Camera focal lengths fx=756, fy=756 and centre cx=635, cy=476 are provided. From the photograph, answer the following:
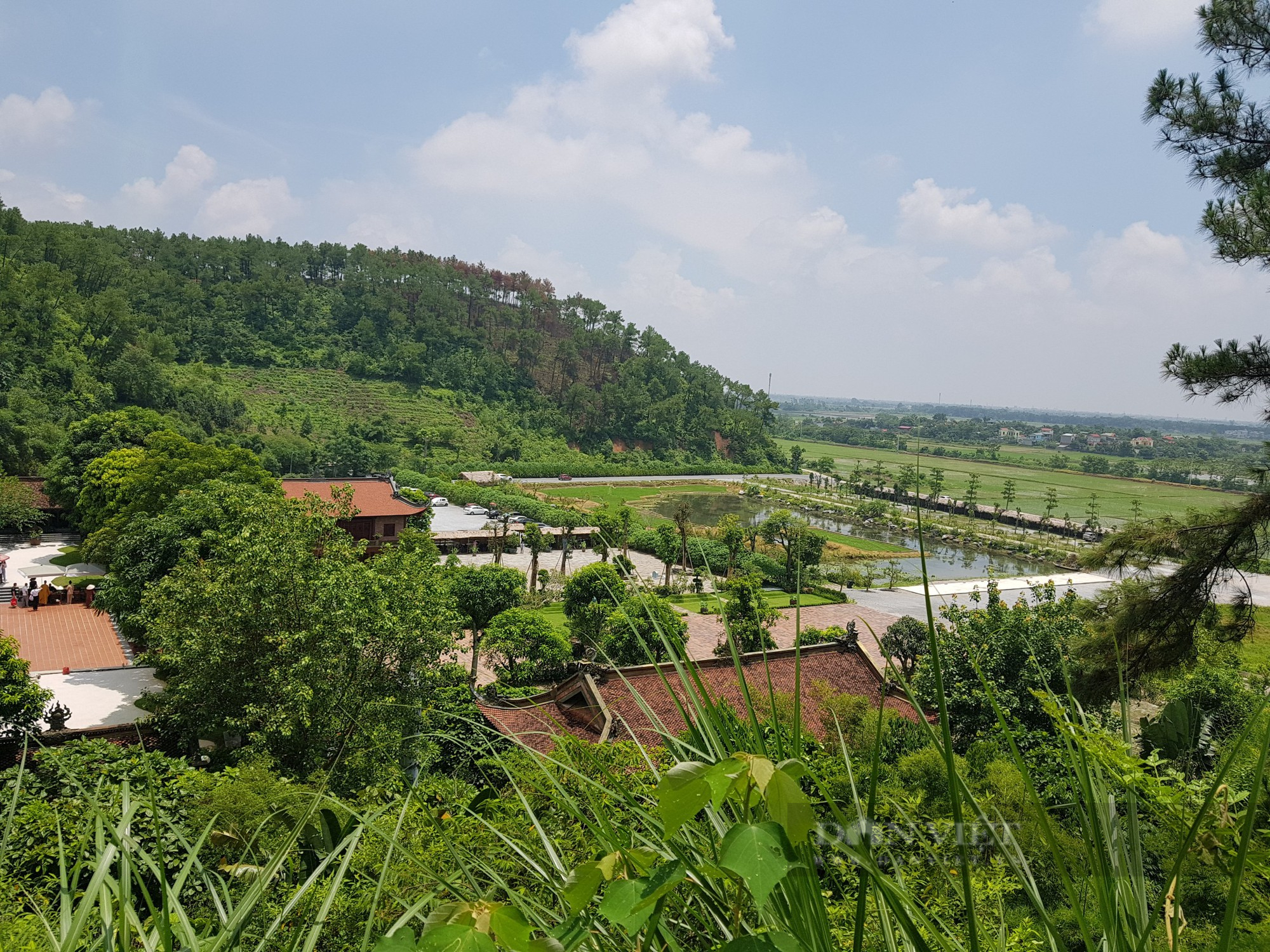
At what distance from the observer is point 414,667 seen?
25.8 feet

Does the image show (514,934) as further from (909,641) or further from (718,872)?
(909,641)

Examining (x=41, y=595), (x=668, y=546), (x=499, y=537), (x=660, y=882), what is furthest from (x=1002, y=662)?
(x=499, y=537)

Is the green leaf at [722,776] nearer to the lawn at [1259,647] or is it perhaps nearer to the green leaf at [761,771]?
the green leaf at [761,771]

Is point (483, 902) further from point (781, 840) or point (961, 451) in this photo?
point (961, 451)

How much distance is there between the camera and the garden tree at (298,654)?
23.0 ft

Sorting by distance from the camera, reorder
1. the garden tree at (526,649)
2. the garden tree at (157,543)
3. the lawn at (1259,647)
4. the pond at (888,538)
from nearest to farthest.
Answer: the garden tree at (157,543) → the garden tree at (526,649) → the lawn at (1259,647) → the pond at (888,538)

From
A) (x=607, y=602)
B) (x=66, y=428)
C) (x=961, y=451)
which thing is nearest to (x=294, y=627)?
(x=607, y=602)

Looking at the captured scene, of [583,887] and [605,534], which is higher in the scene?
[583,887]

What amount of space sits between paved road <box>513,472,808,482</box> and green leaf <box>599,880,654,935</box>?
1607 inches

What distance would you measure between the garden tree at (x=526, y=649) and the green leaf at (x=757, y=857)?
11.4 meters

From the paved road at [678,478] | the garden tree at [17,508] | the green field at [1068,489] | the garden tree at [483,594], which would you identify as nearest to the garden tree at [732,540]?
the garden tree at [483,594]

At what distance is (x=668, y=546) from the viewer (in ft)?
72.9

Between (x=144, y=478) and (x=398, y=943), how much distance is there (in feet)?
55.7

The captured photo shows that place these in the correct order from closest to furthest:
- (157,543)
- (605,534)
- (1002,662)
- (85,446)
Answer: (1002,662) < (157,543) < (605,534) < (85,446)
